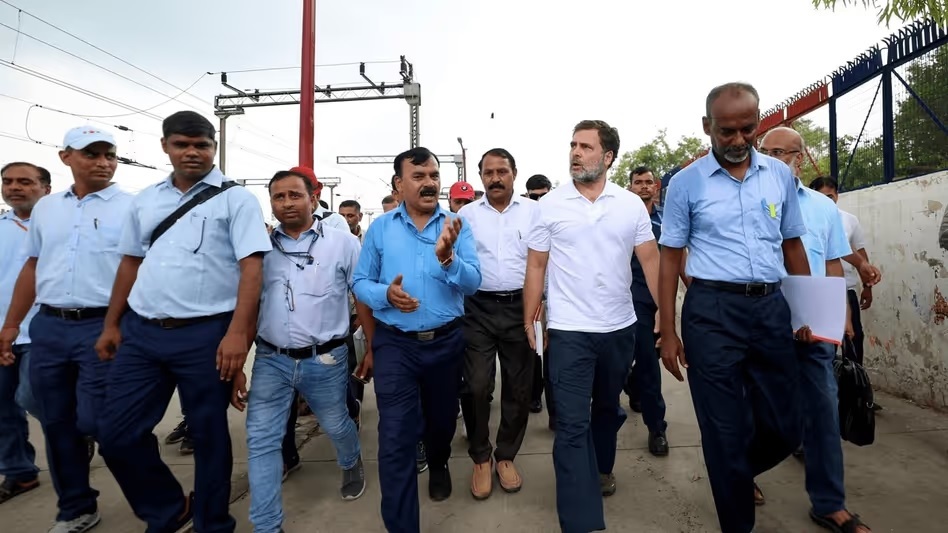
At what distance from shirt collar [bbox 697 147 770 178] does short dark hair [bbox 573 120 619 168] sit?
566mm

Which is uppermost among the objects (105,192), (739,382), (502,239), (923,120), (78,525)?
(923,120)

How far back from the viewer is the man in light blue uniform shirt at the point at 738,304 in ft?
7.98

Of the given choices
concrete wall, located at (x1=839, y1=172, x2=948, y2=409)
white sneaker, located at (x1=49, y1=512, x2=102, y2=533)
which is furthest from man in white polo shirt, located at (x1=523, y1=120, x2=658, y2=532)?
concrete wall, located at (x1=839, y1=172, x2=948, y2=409)

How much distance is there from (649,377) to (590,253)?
4.58 feet

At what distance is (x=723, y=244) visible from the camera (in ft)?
8.11

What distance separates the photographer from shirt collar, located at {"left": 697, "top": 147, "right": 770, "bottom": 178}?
253 cm

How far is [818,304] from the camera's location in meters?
2.47

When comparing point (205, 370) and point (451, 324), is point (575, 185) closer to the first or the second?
point (451, 324)

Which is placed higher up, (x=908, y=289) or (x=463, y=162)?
(x=463, y=162)

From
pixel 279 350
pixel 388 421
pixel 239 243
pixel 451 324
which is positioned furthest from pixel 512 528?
pixel 239 243

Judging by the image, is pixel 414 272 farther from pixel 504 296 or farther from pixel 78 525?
pixel 78 525

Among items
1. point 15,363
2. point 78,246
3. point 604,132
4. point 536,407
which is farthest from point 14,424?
point 604,132

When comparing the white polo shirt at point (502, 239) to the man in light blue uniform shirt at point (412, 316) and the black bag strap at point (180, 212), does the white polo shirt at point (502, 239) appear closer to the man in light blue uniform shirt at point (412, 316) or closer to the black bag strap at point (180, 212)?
the man in light blue uniform shirt at point (412, 316)

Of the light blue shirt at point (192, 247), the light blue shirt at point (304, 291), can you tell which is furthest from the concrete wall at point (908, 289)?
the light blue shirt at point (192, 247)
